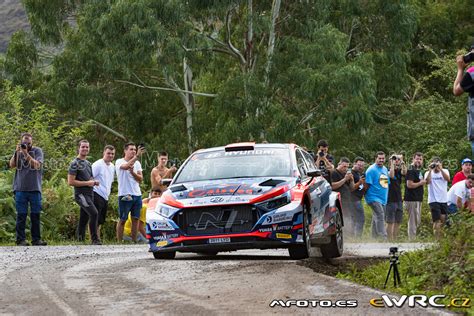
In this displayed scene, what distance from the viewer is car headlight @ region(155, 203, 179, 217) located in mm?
13527

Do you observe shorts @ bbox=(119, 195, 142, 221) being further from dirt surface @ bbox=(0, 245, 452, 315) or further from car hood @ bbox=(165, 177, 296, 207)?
car hood @ bbox=(165, 177, 296, 207)

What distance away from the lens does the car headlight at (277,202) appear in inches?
522

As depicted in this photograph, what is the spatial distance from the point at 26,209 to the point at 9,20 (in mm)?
128424

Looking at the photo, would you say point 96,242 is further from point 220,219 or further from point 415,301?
point 415,301

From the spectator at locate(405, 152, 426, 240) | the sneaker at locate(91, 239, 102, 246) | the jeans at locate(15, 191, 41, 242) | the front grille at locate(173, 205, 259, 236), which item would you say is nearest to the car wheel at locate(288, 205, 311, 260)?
the front grille at locate(173, 205, 259, 236)

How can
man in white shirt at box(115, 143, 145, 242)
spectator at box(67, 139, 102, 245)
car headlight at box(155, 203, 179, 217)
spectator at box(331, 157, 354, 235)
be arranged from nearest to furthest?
car headlight at box(155, 203, 179, 217) < spectator at box(67, 139, 102, 245) < man in white shirt at box(115, 143, 145, 242) < spectator at box(331, 157, 354, 235)

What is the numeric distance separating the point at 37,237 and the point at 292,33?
991 inches

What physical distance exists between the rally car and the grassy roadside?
1323mm

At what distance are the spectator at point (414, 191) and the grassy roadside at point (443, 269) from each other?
37.6 ft

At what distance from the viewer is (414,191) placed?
2394 centimetres

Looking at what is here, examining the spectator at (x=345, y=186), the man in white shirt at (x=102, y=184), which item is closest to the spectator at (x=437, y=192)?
the spectator at (x=345, y=186)

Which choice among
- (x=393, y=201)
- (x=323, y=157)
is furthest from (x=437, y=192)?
(x=323, y=157)

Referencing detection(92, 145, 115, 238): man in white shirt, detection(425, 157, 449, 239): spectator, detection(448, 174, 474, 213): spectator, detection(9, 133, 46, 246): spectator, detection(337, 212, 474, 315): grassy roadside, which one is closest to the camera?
detection(337, 212, 474, 315): grassy roadside

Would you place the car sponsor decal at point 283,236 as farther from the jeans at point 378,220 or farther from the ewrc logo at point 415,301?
the jeans at point 378,220
